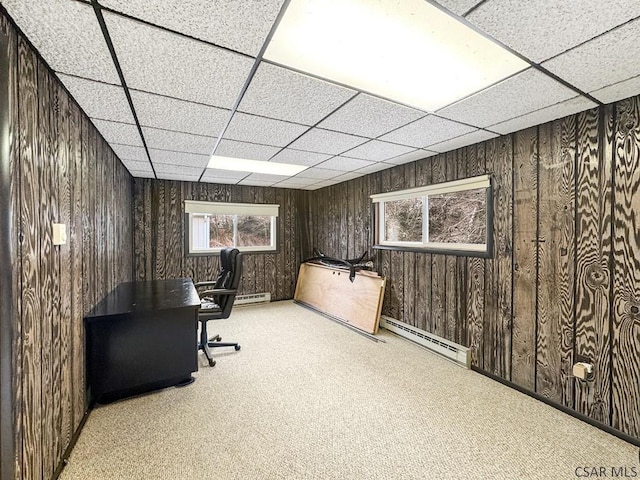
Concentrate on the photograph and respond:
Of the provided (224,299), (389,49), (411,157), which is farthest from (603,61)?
(224,299)

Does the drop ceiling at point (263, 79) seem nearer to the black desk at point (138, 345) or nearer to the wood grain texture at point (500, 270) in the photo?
the wood grain texture at point (500, 270)

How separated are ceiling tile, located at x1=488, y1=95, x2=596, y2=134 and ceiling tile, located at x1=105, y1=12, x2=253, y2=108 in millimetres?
1990

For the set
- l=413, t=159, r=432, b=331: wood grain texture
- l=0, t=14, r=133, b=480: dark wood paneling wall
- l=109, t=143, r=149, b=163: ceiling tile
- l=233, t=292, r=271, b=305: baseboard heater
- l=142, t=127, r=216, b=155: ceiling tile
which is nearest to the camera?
l=0, t=14, r=133, b=480: dark wood paneling wall

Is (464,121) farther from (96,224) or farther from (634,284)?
(96,224)

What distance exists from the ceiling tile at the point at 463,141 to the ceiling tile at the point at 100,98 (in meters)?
2.58

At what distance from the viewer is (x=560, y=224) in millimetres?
2193

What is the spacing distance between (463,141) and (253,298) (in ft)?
13.6

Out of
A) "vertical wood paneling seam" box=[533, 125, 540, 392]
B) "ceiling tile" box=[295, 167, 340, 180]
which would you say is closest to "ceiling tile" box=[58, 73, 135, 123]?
"ceiling tile" box=[295, 167, 340, 180]

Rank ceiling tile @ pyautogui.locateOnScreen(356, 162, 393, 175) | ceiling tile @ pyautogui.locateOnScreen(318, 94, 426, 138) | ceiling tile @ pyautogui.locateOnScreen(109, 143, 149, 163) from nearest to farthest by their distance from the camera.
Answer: ceiling tile @ pyautogui.locateOnScreen(318, 94, 426, 138) < ceiling tile @ pyautogui.locateOnScreen(109, 143, 149, 163) < ceiling tile @ pyautogui.locateOnScreen(356, 162, 393, 175)

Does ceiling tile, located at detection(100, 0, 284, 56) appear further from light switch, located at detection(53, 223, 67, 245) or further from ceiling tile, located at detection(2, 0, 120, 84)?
light switch, located at detection(53, 223, 67, 245)

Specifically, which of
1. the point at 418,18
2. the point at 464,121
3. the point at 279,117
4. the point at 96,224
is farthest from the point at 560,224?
the point at 96,224

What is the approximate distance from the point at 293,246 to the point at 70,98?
418cm

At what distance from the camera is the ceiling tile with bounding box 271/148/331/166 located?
3084mm

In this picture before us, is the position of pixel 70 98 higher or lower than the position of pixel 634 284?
higher
